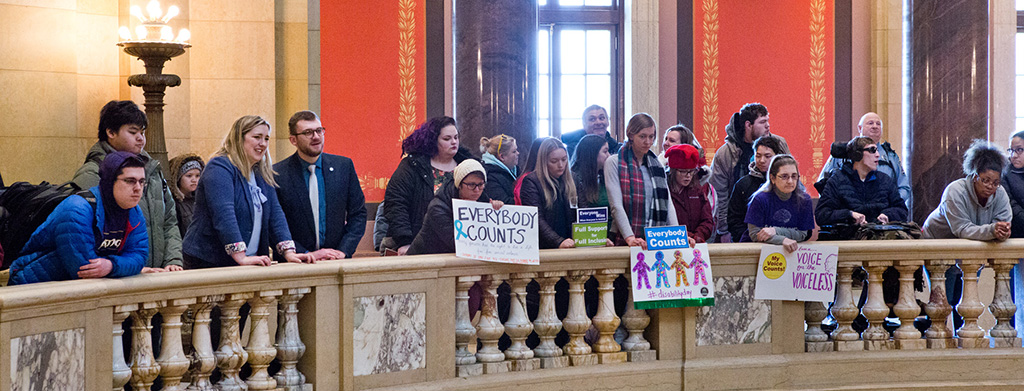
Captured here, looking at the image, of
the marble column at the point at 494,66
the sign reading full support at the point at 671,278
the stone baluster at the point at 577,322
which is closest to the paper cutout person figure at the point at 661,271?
the sign reading full support at the point at 671,278

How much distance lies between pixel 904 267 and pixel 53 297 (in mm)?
4713

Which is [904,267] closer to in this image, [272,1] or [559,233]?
[559,233]

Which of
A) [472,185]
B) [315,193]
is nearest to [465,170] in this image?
[472,185]

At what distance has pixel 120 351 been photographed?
14.2ft

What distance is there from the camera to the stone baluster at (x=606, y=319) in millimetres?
5961

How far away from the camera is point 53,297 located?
3.90 metres

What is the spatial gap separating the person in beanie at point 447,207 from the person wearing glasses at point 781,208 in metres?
1.68

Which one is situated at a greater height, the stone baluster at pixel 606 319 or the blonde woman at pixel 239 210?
the blonde woman at pixel 239 210

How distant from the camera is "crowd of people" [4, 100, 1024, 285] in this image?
14.4 ft

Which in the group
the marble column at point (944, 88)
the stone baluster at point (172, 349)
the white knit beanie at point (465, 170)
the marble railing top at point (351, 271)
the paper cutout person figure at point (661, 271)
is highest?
the marble column at point (944, 88)

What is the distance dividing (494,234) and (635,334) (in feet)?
3.68

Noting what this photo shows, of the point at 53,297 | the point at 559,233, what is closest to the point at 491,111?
the point at 559,233

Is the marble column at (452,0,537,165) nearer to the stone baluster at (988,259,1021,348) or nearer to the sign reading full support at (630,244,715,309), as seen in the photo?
the sign reading full support at (630,244,715,309)

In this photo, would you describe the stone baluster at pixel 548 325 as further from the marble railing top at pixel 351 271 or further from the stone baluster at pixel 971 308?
the stone baluster at pixel 971 308
